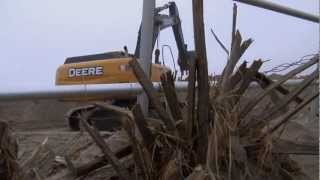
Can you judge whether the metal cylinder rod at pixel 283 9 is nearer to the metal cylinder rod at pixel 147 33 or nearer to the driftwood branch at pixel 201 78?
the metal cylinder rod at pixel 147 33

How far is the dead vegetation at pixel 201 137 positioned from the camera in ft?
6.07

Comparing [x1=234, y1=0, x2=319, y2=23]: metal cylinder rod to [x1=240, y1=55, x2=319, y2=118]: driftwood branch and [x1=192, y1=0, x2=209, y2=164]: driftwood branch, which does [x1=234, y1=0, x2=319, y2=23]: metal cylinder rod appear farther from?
[x1=192, y1=0, x2=209, y2=164]: driftwood branch

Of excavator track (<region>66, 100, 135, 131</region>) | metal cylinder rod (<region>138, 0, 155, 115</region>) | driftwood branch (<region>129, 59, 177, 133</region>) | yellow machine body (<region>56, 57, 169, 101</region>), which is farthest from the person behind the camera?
yellow machine body (<region>56, 57, 169, 101</region>)

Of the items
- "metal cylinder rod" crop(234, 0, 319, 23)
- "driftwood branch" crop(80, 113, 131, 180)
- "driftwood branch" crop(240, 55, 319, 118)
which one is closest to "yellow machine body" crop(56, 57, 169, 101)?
"metal cylinder rod" crop(234, 0, 319, 23)

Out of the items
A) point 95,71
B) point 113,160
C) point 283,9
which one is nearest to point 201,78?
point 113,160

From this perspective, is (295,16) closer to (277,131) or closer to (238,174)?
(277,131)

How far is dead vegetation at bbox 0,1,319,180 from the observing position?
72.9 inches

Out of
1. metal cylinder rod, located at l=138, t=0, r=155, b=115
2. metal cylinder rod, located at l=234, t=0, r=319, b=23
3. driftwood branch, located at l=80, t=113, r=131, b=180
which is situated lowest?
driftwood branch, located at l=80, t=113, r=131, b=180

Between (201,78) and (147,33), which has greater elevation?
(147,33)

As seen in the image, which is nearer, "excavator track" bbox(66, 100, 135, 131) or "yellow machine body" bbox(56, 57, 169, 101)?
"excavator track" bbox(66, 100, 135, 131)

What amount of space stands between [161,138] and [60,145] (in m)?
1.07

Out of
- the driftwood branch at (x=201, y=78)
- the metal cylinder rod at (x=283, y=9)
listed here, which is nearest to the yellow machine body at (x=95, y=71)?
the metal cylinder rod at (x=283, y=9)

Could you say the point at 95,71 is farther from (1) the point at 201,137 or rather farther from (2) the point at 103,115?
(1) the point at 201,137

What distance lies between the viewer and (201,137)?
1898 mm
